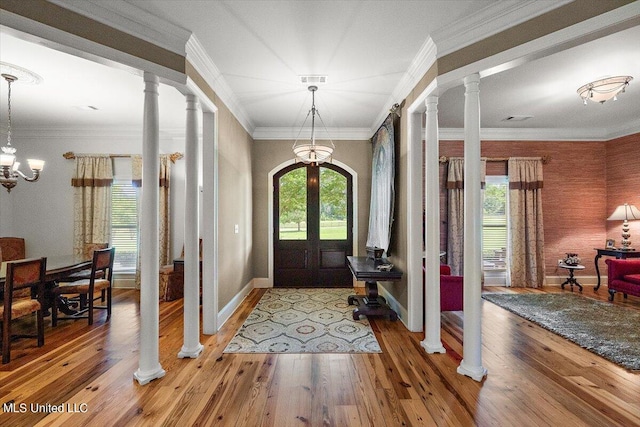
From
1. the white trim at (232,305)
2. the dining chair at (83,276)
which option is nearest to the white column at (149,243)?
the white trim at (232,305)

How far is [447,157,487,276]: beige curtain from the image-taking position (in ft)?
18.9

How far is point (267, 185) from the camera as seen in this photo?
231 inches

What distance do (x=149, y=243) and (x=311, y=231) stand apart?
11.7 feet

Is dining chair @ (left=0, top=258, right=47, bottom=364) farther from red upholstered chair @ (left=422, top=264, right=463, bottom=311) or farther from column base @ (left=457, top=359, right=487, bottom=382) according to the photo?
red upholstered chair @ (left=422, top=264, right=463, bottom=311)

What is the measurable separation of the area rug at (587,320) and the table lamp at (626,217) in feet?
4.26

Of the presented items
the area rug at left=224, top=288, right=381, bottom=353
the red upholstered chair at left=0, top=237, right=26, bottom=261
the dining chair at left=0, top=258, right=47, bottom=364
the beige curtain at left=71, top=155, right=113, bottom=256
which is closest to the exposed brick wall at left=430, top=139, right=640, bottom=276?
→ the area rug at left=224, top=288, right=381, bottom=353

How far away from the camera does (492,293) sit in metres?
5.36

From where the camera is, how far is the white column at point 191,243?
2.98 meters

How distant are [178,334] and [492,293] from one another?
200 inches

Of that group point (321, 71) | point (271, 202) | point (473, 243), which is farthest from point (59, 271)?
point (473, 243)

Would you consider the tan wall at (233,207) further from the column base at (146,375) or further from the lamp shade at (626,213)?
the lamp shade at (626,213)

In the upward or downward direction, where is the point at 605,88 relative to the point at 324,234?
upward

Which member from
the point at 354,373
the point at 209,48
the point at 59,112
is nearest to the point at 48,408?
the point at 354,373

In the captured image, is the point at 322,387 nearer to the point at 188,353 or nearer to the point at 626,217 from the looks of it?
the point at 188,353
